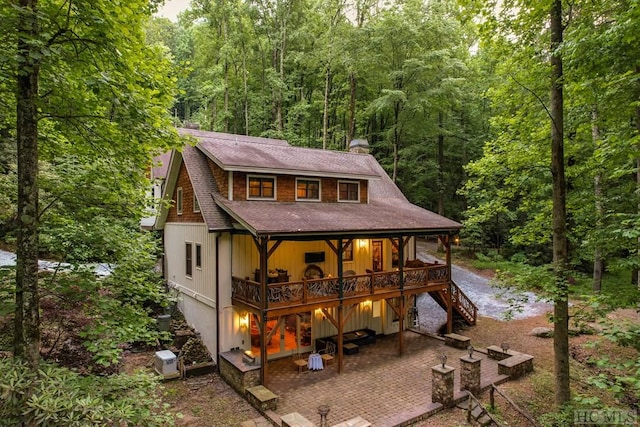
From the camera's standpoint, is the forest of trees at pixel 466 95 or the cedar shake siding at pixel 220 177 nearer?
the forest of trees at pixel 466 95

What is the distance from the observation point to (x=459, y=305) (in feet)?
53.8

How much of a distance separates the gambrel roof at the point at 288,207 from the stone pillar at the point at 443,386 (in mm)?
5015

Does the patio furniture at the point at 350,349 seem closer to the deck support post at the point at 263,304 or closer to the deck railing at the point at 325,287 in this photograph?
the deck railing at the point at 325,287

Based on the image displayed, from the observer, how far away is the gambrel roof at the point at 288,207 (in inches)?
458

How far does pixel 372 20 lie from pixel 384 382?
24732 mm

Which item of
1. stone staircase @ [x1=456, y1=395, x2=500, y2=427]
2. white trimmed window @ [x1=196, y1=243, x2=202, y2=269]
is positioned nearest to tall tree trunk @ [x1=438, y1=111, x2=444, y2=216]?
stone staircase @ [x1=456, y1=395, x2=500, y2=427]

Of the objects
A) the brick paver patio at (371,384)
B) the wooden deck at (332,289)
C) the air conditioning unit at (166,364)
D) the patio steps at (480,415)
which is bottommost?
the brick paver patio at (371,384)

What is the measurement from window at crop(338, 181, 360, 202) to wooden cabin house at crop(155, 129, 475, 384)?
0.15ft

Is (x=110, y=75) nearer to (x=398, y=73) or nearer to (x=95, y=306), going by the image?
(x=95, y=306)

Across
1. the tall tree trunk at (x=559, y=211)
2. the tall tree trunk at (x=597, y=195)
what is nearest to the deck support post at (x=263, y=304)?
the tall tree trunk at (x=559, y=211)

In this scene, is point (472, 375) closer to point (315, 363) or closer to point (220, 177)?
point (315, 363)

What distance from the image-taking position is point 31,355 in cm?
522

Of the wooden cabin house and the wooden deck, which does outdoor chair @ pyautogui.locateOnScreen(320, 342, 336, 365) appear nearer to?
the wooden cabin house

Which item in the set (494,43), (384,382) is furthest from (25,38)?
(384,382)
